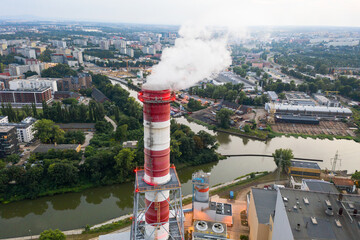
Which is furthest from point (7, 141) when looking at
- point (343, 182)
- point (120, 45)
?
point (120, 45)

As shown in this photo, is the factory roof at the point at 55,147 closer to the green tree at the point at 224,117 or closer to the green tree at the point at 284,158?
the green tree at the point at 224,117

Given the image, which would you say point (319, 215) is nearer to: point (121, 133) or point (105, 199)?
point (105, 199)

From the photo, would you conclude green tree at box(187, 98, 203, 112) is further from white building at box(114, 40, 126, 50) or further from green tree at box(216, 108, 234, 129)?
white building at box(114, 40, 126, 50)

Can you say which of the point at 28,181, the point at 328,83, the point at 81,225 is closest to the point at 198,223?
the point at 81,225

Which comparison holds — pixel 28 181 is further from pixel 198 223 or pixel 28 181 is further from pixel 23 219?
pixel 198 223

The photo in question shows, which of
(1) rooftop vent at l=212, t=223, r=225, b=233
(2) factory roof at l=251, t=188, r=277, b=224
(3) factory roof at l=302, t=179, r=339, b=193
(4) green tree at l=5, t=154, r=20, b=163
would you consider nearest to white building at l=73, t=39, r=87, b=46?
(4) green tree at l=5, t=154, r=20, b=163

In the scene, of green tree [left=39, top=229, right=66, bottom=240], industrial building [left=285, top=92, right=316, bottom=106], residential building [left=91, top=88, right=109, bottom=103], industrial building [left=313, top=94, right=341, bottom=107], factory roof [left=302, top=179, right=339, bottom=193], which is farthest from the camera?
residential building [left=91, top=88, right=109, bottom=103]

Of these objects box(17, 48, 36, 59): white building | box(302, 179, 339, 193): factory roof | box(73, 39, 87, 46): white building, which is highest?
box(73, 39, 87, 46): white building
